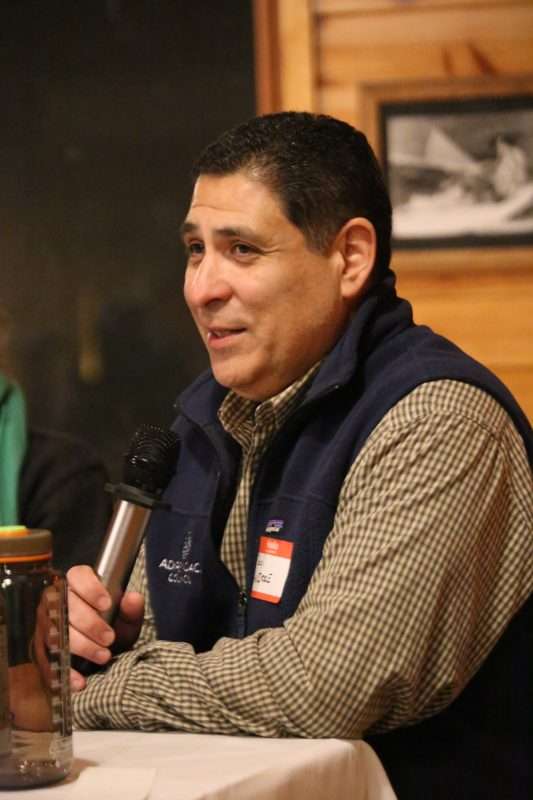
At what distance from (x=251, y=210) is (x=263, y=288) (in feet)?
0.40

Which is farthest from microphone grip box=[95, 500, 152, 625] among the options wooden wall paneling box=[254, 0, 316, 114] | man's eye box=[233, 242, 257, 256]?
wooden wall paneling box=[254, 0, 316, 114]

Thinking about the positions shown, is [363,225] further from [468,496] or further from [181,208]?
[181,208]

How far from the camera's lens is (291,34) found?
13.0 feet

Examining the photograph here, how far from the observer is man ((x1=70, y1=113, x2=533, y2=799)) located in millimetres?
1671

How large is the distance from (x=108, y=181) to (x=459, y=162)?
1077 millimetres

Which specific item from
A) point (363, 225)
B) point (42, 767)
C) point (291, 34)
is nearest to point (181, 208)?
point (291, 34)

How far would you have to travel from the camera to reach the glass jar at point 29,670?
4.42 feet

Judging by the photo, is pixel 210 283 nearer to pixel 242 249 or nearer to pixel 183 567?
pixel 242 249

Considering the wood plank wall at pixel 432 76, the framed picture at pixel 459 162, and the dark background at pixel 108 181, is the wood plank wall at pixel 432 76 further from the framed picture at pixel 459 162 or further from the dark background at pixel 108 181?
the dark background at pixel 108 181

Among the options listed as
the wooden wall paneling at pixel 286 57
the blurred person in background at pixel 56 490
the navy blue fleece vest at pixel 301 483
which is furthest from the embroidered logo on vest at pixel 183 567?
the wooden wall paneling at pixel 286 57

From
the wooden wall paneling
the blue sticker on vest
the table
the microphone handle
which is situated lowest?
the table

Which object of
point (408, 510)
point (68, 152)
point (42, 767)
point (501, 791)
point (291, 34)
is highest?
point (291, 34)

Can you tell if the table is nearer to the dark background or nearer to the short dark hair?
the short dark hair

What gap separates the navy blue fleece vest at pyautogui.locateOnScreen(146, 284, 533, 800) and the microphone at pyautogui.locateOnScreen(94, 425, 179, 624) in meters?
0.20
